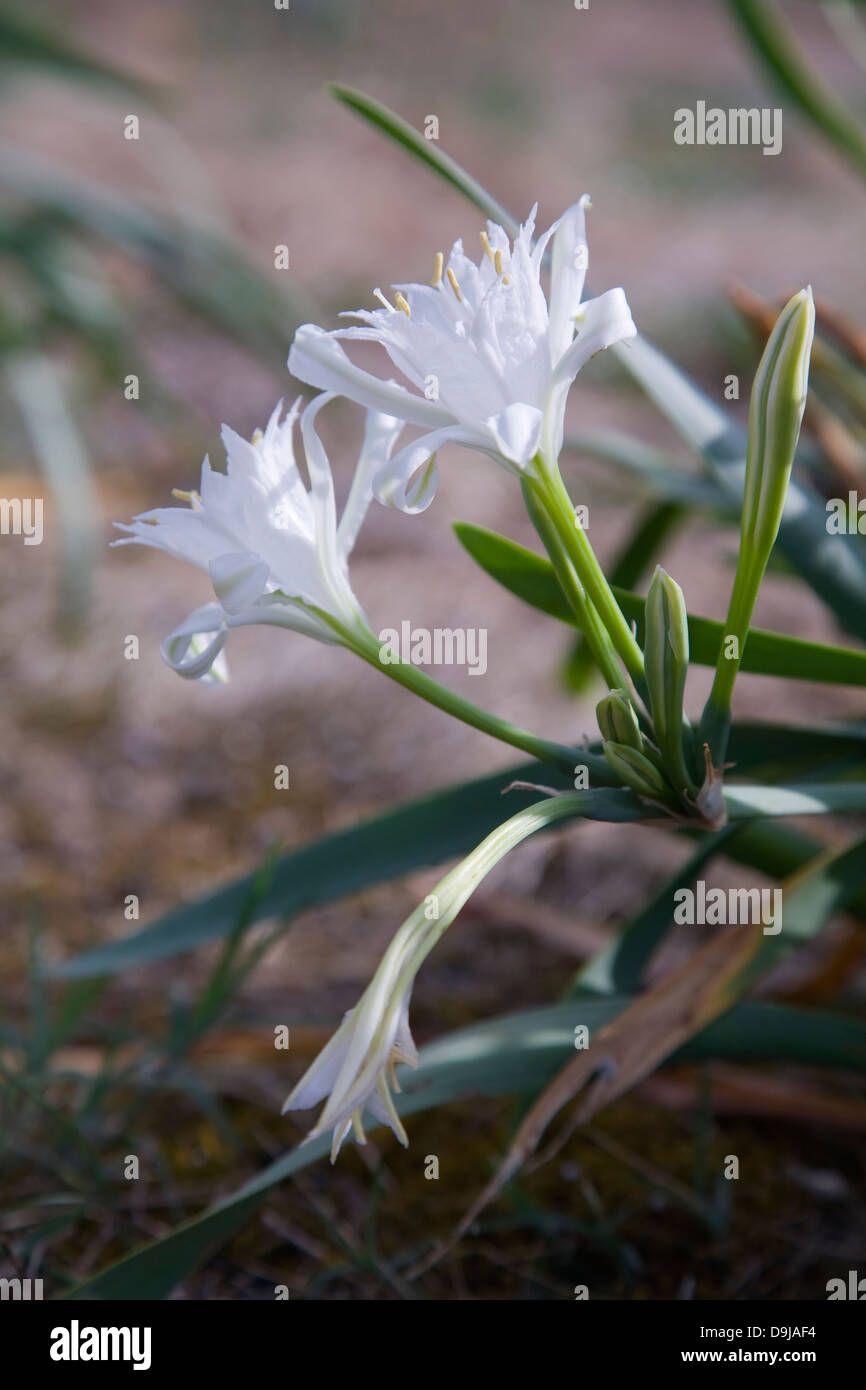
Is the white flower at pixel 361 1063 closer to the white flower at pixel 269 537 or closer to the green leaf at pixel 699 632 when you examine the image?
the white flower at pixel 269 537

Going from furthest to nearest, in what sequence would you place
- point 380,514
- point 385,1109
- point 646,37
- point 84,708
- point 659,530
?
1. point 646,37
2. point 380,514
3. point 84,708
4. point 659,530
5. point 385,1109

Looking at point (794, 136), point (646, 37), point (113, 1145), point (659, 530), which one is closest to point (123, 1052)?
point (113, 1145)

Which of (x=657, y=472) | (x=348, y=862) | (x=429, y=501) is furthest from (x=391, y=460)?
(x=657, y=472)

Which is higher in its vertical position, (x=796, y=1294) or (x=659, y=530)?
(x=659, y=530)

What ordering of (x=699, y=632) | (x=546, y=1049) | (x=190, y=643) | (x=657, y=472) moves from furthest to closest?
(x=657, y=472) < (x=546, y=1049) < (x=699, y=632) < (x=190, y=643)

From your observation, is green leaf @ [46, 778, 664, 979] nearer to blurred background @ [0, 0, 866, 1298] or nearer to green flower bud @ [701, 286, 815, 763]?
blurred background @ [0, 0, 866, 1298]

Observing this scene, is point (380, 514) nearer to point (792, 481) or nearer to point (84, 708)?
point (84, 708)

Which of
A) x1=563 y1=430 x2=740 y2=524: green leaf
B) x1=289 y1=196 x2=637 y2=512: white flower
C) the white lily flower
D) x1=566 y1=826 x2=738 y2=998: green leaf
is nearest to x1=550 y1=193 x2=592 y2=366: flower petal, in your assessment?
x1=289 y1=196 x2=637 y2=512: white flower

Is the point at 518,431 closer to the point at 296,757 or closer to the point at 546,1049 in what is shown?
the point at 546,1049
